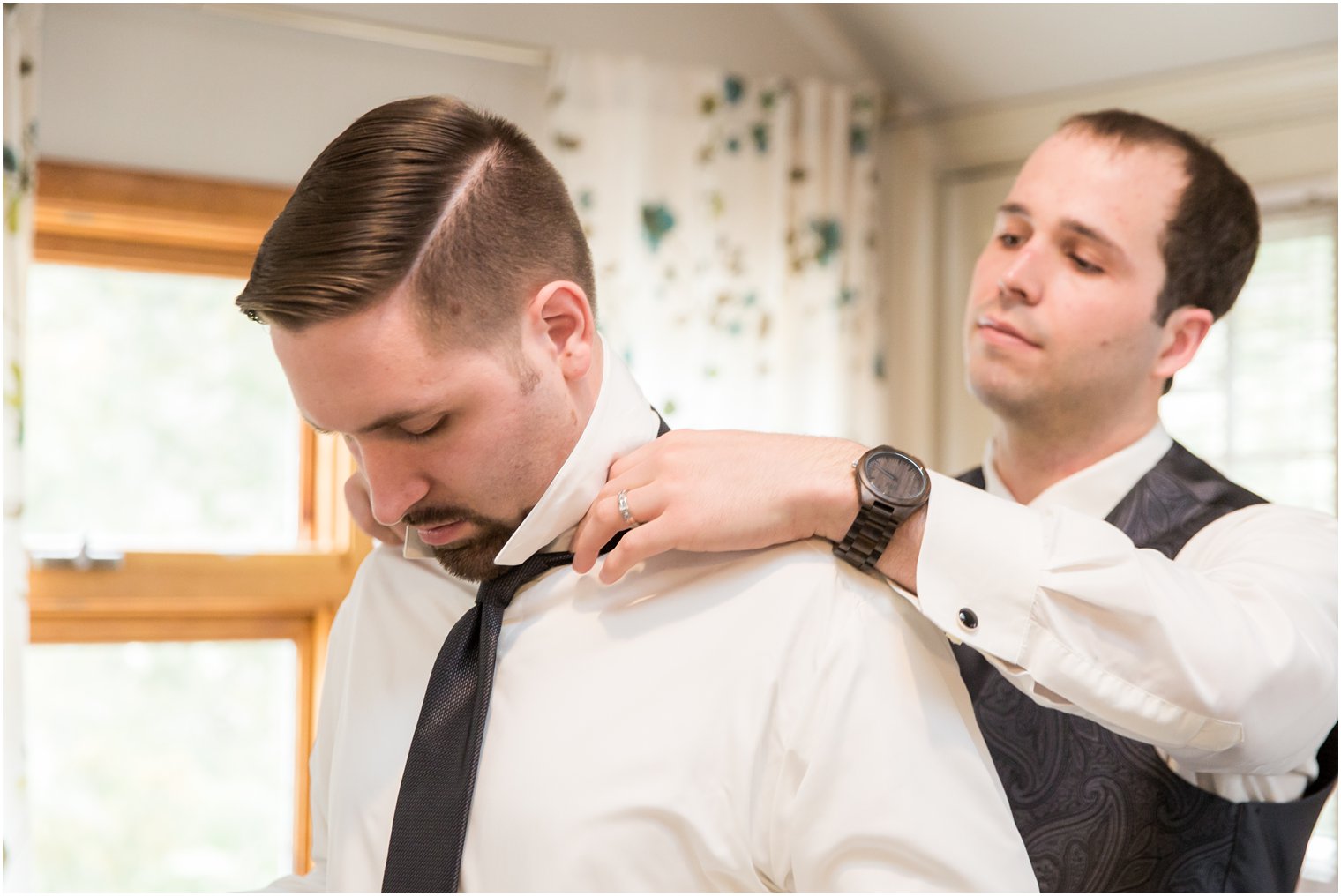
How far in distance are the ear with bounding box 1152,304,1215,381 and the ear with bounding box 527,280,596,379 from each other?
0.85 metres

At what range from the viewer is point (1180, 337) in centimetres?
163

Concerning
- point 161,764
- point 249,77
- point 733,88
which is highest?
point 733,88

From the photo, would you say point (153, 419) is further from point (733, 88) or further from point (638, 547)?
point (638, 547)

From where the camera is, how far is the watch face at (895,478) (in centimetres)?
107

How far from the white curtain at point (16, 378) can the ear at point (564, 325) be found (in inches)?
59.6

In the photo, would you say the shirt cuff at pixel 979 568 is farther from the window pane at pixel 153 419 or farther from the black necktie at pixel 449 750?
the window pane at pixel 153 419

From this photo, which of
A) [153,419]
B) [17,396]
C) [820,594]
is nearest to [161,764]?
[153,419]

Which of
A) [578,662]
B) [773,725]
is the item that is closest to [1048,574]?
[773,725]

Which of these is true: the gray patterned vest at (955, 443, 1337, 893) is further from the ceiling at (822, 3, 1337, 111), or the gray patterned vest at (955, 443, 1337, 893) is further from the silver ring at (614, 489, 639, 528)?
the ceiling at (822, 3, 1337, 111)

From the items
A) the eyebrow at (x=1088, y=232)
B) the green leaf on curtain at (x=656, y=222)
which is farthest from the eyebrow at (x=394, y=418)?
the green leaf on curtain at (x=656, y=222)

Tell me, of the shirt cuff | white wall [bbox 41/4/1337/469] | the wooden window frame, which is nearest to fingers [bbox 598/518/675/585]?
the shirt cuff

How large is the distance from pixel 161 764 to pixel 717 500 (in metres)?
2.09

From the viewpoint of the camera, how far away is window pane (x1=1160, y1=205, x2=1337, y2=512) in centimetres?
261

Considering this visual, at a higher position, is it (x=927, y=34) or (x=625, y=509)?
(x=927, y=34)
